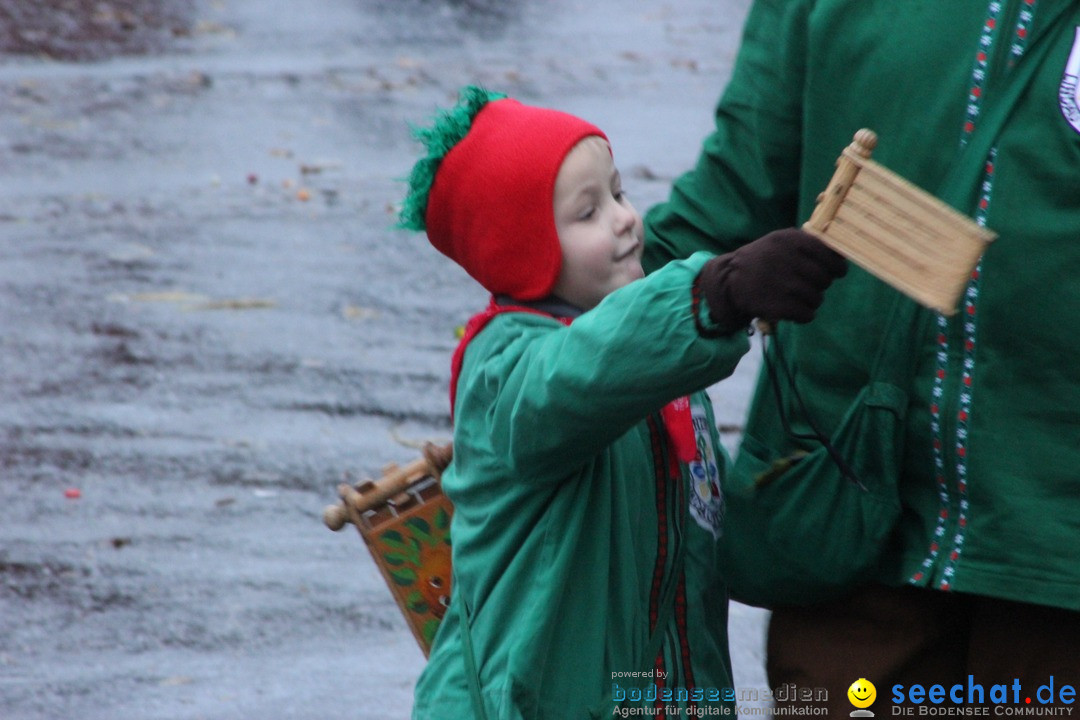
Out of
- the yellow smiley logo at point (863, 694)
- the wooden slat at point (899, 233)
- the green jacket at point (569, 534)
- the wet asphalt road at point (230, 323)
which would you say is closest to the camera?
the wooden slat at point (899, 233)

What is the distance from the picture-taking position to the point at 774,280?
200cm

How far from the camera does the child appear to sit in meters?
2.38

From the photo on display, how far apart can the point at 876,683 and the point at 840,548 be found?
244 millimetres

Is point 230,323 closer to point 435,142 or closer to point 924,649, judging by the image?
point 435,142

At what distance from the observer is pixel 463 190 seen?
97.7 inches

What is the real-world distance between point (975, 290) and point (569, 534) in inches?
27.4

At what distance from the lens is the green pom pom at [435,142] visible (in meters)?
2.52

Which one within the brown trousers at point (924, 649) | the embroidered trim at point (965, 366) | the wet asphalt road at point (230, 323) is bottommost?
Answer: the wet asphalt road at point (230, 323)

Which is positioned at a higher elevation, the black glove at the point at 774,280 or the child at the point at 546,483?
the black glove at the point at 774,280

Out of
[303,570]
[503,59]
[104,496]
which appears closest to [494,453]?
[303,570]

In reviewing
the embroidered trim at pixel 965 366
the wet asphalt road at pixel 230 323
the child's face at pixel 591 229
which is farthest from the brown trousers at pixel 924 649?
the wet asphalt road at pixel 230 323

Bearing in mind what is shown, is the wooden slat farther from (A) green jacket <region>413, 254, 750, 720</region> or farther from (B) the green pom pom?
(B) the green pom pom

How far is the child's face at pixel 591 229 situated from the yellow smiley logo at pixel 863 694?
30.6 inches

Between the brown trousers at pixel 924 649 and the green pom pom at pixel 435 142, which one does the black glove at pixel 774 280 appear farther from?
the brown trousers at pixel 924 649
